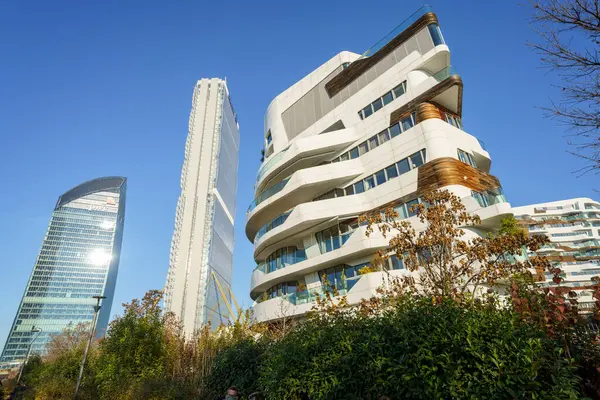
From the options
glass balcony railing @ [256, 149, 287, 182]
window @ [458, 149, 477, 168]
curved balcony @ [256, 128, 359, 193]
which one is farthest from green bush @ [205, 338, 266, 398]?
glass balcony railing @ [256, 149, 287, 182]

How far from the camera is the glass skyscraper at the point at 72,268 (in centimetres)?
Answer: 12038

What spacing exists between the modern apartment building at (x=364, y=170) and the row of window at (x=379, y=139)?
8 centimetres

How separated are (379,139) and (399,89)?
4.01 metres

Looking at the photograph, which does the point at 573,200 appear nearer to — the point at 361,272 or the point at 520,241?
the point at 361,272

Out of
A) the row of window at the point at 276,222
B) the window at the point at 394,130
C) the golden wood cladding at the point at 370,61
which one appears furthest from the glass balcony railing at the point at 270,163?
the window at the point at 394,130

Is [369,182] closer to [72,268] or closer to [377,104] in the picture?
[377,104]

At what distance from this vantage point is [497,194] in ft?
56.1

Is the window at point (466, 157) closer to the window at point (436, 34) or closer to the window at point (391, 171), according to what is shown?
the window at point (391, 171)

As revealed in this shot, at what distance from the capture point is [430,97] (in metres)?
21.0

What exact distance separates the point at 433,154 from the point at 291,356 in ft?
50.7

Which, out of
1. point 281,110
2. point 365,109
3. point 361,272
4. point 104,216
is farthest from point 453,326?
point 104,216

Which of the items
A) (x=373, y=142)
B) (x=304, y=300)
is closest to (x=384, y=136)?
(x=373, y=142)

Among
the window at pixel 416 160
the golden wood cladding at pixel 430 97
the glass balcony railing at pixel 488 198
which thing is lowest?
the glass balcony railing at pixel 488 198

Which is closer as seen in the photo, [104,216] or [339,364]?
[339,364]
